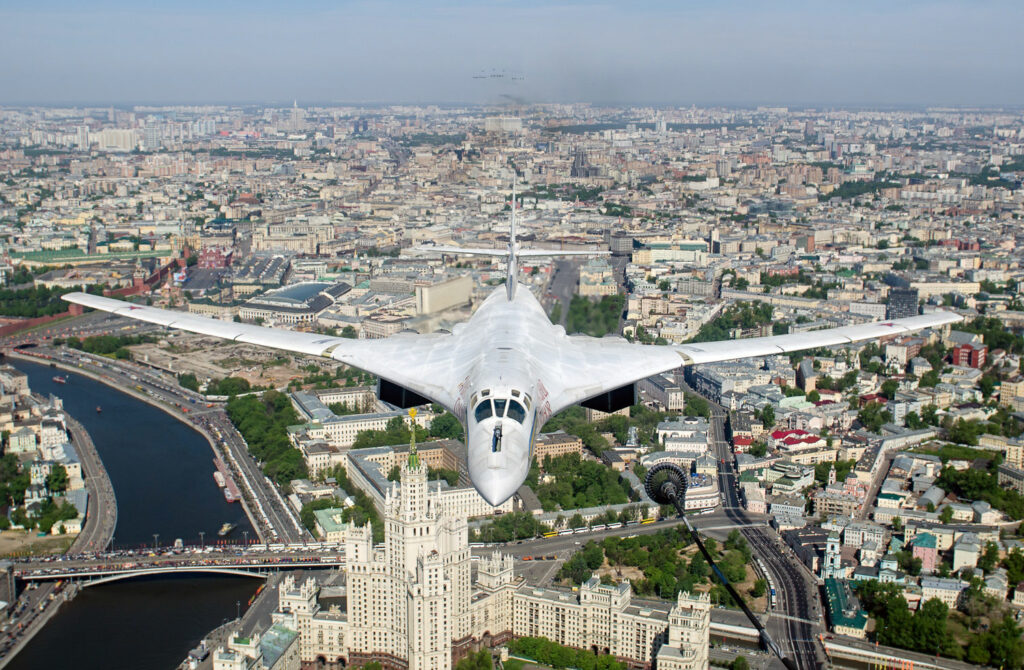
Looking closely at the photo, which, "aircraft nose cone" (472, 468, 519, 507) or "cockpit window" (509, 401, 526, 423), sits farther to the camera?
"cockpit window" (509, 401, 526, 423)

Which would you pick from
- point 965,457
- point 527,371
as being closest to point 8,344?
point 965,457

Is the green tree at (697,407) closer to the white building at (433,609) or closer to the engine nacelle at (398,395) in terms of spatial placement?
the white building at (433,609)

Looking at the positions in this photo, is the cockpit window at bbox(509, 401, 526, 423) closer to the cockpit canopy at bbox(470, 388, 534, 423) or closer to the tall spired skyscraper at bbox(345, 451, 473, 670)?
the cockpit canopy at bbox(470, 388, 534, 423)

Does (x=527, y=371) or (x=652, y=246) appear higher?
(x=527, y=371)

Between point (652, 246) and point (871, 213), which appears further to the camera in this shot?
point (871, 213)

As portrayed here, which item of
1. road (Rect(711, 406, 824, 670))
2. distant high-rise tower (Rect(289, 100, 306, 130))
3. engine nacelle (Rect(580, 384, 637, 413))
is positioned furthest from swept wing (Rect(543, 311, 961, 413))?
distant high-rise tower (Rect(289, 100, 306, 130))

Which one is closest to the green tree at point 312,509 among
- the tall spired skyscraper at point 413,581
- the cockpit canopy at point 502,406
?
the tall spired skyscraper at point 413,581

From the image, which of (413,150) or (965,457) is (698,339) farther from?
(413,150)

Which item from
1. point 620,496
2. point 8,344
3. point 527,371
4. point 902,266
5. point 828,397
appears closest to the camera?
point 527,371
